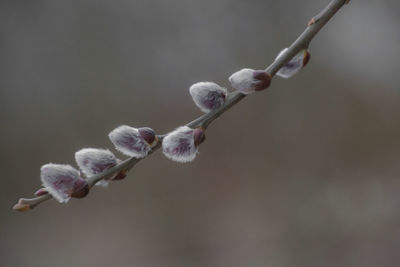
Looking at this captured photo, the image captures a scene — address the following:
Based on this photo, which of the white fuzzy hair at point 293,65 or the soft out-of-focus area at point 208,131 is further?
the soft out-of-focus area at point 208,131

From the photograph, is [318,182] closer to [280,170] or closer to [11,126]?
[280,170]

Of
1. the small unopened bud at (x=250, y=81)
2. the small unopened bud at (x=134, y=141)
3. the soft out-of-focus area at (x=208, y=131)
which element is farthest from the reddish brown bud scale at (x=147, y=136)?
the soft out-of-focus area at (x=208, y=131)

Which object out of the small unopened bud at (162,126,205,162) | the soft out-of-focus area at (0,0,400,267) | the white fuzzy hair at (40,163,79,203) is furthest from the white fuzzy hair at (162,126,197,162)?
the soft out-of-focus area at (0,0,400,267)

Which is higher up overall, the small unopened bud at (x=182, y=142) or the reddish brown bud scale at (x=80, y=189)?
the reddish brown bud scale at (x=80, y=189)

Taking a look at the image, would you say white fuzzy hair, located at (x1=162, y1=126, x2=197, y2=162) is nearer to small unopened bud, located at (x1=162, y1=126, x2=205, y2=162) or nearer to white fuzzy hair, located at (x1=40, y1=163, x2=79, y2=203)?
small unopened bud, located at (x1=162, y1=126, x2=205, y2=162)

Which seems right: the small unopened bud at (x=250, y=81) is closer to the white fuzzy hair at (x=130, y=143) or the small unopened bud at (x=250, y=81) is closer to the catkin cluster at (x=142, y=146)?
the catkin cluster at (x=142, y=146)
